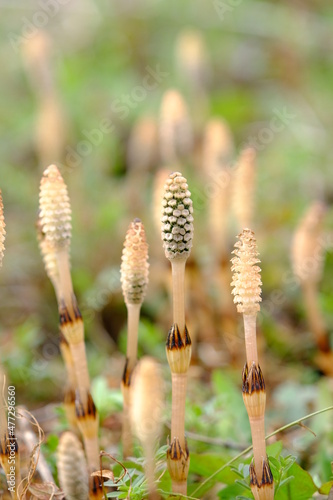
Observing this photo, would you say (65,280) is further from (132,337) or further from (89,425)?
(89,425)

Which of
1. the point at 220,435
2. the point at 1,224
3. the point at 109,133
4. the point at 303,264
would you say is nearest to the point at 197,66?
the point at 109,133

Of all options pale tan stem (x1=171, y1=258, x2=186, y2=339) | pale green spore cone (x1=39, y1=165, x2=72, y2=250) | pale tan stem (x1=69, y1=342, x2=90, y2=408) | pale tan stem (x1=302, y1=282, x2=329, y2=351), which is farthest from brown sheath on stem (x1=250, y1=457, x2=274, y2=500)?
pale tan stem (x1=302, y1=282, x2=329, y2=351)

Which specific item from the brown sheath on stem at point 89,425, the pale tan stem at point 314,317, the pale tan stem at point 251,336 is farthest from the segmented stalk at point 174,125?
the pale tan stem at point 251,336

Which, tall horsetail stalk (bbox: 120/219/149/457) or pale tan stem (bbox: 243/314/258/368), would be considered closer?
pale tan stem (bbox: 243/314/258/368)

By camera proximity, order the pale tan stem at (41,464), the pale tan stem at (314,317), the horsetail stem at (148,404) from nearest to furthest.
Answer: the horsetail stem at (148,404)
the pale tan stem at (41,464)
the pale tan stem at (314,317)

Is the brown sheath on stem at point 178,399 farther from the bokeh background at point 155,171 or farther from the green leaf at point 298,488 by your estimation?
the bokeh background at point 155,171

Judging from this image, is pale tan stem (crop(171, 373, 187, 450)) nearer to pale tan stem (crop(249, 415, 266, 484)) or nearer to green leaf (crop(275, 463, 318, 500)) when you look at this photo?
pale tan stem (crop(249, 415, 266, 484))
